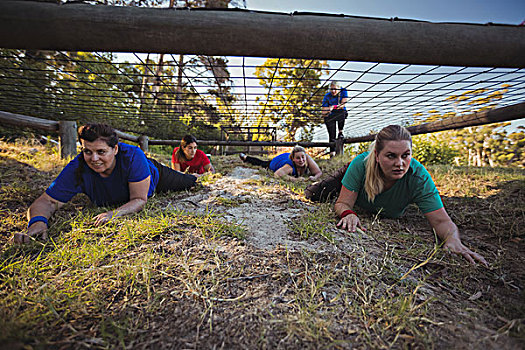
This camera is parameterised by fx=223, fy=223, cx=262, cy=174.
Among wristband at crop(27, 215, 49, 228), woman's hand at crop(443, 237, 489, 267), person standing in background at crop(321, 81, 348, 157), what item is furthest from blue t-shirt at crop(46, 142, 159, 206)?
person standing in background at crop(321, 81, 348, 157)

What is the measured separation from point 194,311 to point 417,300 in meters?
1.07

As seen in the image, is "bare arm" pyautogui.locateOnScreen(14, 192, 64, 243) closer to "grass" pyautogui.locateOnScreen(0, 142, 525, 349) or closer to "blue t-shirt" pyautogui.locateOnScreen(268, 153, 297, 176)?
"grass" pyautogui.locateOnScreen(0, 142, 525, 349)

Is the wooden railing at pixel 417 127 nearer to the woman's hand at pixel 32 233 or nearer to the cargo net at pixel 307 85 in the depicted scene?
the cargo net at pixel 307 85

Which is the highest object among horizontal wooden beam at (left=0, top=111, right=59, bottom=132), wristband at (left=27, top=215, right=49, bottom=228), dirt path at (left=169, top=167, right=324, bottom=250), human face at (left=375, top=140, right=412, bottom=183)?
horizontal wooden beam at (left=0, top=111, right=59, bottom=132)

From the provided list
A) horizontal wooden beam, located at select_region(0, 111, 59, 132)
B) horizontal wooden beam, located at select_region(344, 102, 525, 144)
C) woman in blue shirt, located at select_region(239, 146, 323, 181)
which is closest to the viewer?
horizontal wooden beam, located at select_region(344, 102, 525, 144)

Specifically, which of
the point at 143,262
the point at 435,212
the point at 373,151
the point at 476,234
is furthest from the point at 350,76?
the point at 143,262

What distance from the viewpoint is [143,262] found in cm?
128

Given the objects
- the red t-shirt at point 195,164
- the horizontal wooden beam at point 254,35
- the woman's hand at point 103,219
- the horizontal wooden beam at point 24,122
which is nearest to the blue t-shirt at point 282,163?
the red t-shirt at point 195,164

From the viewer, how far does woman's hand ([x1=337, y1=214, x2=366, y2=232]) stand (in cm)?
189

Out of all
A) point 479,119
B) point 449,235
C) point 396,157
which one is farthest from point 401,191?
point 479,119

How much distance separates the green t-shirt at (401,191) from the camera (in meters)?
1.94

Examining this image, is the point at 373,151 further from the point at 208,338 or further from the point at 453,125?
the point at 453,125

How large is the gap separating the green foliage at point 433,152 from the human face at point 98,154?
8688 millimetres

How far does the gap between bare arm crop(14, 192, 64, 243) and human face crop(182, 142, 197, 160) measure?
257 centimetres
